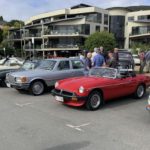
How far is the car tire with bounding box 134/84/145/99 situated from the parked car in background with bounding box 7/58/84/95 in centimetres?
295

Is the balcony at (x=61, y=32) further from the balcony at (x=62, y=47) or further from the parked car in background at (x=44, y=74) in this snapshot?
the parked car in background at (x=44, y=74)

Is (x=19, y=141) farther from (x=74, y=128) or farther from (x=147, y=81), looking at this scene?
(x=147, y=81)

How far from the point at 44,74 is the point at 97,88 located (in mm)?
3403

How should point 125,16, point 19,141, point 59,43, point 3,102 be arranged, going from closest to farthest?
point 19,141, point 3,102, point 59,43, point 125,16

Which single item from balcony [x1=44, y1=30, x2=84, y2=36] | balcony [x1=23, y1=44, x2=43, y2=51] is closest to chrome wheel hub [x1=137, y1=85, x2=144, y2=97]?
balcony [x1=44, y1=30, x2=84, y2=36]

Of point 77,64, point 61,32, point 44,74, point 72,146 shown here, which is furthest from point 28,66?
point 61,32

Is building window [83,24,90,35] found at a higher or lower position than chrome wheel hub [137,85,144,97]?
higher

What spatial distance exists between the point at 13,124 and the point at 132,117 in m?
3.14

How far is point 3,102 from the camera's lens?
33.2 ft

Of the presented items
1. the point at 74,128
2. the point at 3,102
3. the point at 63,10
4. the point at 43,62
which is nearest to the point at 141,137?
the point at 74,128

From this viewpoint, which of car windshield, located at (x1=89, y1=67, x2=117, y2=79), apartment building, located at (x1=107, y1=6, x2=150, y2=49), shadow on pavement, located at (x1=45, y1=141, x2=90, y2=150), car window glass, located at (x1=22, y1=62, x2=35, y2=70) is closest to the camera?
shadow on pavement, located at (x1=45, y1=141, x2=90, y2=150)

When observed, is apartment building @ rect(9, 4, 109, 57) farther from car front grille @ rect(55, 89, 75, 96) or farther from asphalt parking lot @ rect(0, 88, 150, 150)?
asphalt parking lot @ rect(0, 88, 150, 150)

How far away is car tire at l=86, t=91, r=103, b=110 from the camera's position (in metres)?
8.71

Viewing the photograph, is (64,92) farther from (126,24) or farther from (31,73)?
(126,24)
